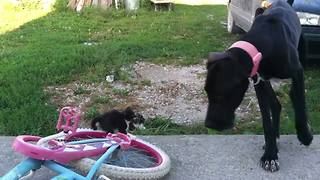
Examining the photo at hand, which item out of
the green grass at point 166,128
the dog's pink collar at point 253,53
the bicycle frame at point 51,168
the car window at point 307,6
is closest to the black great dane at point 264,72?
the dog's pink collar at point 253,53

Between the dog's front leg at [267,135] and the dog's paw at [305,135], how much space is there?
260 millimetres

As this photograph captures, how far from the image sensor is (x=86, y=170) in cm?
335

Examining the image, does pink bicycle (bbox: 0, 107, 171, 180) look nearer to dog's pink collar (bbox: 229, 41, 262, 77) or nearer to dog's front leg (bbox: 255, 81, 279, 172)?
dog's front leg (bbox: 255, 81, 279, 172)

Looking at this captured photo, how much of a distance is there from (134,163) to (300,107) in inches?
53.2

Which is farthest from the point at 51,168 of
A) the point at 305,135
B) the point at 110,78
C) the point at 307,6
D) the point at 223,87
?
the point at 307,6

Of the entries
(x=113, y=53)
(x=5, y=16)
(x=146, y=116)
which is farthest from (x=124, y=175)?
(x=5, y=16)

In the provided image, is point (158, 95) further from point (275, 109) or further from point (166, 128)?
point (275, 109)

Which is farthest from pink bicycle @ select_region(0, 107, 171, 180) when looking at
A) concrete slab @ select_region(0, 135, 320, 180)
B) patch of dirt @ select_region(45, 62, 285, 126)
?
patch of dirt @ select_region(45, 62, 285, 126)

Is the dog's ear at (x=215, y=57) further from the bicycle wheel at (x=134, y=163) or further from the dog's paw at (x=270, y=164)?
the dog's paw at (x=270, y=164)

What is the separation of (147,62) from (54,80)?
162 centimetres

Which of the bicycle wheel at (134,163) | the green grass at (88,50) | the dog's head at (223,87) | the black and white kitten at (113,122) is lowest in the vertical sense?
the green grass at (88,50)

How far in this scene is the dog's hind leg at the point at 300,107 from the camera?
12.6 feet

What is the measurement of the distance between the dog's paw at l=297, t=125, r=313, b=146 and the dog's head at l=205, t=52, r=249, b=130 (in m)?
0.99

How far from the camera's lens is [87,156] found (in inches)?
133
